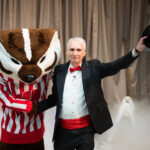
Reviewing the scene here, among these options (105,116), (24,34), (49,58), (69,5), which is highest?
(69,5)

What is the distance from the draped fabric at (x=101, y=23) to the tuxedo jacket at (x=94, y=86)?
4.67 ft

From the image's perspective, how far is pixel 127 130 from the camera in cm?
280

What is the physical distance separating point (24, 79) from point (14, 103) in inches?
8.0

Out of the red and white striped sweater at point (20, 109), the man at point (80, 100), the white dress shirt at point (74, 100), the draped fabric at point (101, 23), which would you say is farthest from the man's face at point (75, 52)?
the draped fabric at point (101, 23)

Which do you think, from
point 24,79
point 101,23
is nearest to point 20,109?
point 24,79

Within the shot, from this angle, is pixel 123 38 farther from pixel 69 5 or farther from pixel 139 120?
pixel 139 120

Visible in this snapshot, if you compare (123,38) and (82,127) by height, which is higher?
(123,38)

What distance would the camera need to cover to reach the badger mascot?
→ 148cm

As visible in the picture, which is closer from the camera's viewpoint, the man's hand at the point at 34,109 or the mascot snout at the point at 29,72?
the mascot snout at the point at 29,72

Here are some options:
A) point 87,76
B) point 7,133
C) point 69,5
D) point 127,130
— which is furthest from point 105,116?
point 69,5

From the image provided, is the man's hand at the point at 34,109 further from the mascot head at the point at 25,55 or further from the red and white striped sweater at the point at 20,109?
the mascot head at the point at 25,55

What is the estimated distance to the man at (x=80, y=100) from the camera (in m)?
1.53

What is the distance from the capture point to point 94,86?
5.12 feet

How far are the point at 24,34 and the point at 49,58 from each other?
24 cm
